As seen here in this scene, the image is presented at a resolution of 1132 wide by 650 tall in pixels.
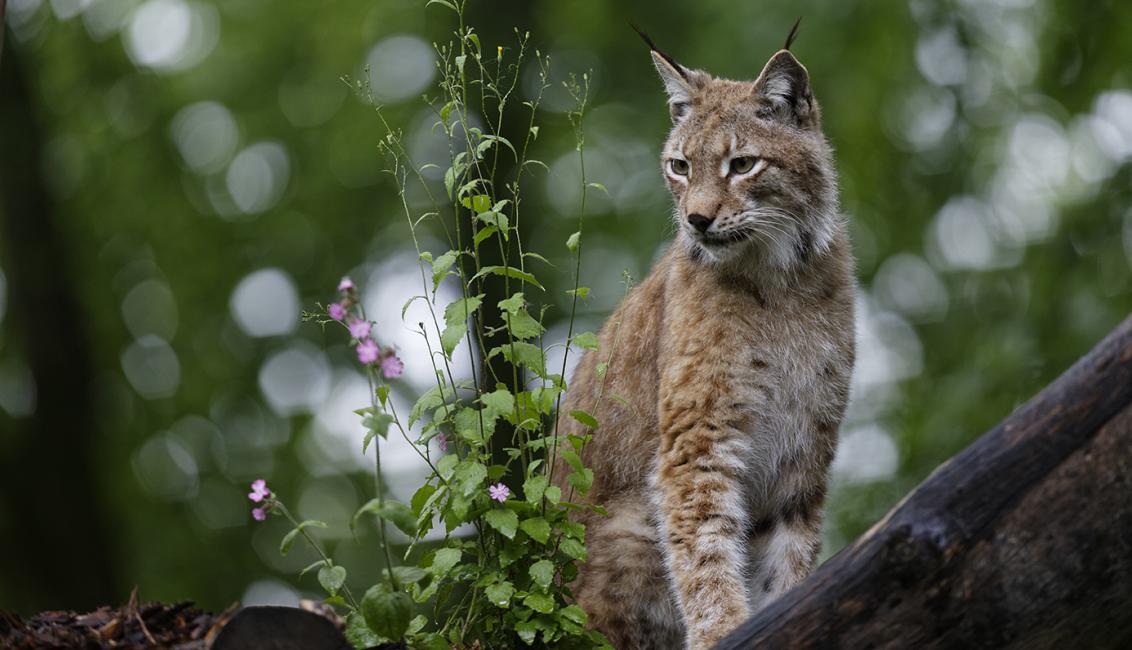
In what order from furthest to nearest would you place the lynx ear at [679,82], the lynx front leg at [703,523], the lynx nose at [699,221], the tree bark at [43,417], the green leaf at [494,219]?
the tree bark at [43,417] → the lynx ear at [679,82] → the lynx nose at [699,221] → the lynx front leg at [703,523] → the green leaf at [494,219]

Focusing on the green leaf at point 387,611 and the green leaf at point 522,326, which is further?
the green leaf at point 522,326

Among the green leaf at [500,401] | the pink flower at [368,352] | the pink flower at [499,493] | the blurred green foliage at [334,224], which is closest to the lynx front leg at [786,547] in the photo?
the pink flower at [499,493]

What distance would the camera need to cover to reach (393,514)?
3.91 m

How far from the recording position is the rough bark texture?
11.2ft

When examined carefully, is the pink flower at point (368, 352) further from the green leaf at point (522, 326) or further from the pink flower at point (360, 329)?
the green leaf at point (522, 326)

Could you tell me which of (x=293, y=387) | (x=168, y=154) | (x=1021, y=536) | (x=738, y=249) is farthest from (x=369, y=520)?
(x=1021, y=536)

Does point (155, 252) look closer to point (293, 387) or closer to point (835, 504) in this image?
point (293, 387)

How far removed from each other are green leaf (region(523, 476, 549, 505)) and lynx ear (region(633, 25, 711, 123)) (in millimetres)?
2009

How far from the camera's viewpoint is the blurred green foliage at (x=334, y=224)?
12.4 metres

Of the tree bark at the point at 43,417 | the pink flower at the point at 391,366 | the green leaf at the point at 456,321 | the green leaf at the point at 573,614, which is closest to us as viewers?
the pink flower at the point at 391,366

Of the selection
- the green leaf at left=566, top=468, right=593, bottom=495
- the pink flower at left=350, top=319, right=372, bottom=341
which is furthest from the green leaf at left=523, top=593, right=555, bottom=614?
the pink flower at left=350, top=319, right=372, bottom=341

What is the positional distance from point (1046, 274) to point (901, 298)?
146cm

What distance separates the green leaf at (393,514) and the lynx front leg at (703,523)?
1.48 metres

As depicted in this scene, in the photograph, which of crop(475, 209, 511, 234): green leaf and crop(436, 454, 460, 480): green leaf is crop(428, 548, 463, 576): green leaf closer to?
crop(436, 454, 460, 480): green leaf
